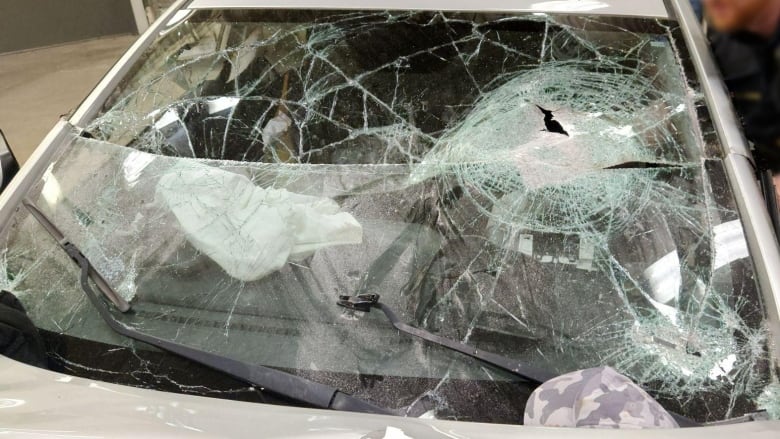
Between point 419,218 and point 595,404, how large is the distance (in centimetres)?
56

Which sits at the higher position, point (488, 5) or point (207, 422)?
point (488, 5)

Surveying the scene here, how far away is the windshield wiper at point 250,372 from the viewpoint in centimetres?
104

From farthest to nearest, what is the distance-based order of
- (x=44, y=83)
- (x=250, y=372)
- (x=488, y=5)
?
(x=44, y=83), (x=488, y=5), (x=250, y=372)

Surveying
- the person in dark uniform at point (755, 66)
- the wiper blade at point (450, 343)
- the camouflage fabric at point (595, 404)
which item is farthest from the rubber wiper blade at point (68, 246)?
the person in dark uniform at point (755, 66)

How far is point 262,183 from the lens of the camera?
1.44m

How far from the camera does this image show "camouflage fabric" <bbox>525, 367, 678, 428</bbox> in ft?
3.30

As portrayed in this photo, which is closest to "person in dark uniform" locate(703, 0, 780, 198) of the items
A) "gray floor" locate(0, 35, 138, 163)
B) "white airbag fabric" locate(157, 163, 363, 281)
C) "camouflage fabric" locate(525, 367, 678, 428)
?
"camouflage fabric" locate(525, 367, 678, 428)

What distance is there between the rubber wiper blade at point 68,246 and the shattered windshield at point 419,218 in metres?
0.03

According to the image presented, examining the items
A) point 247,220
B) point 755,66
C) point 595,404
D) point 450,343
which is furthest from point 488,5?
point 595,404

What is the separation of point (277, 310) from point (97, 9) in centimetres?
511

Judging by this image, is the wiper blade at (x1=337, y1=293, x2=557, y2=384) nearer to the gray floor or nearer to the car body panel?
the car body panel

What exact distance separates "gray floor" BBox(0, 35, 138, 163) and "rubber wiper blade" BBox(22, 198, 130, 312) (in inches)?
112

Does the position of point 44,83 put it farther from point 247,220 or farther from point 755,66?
point 755,66

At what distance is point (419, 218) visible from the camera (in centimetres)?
135
